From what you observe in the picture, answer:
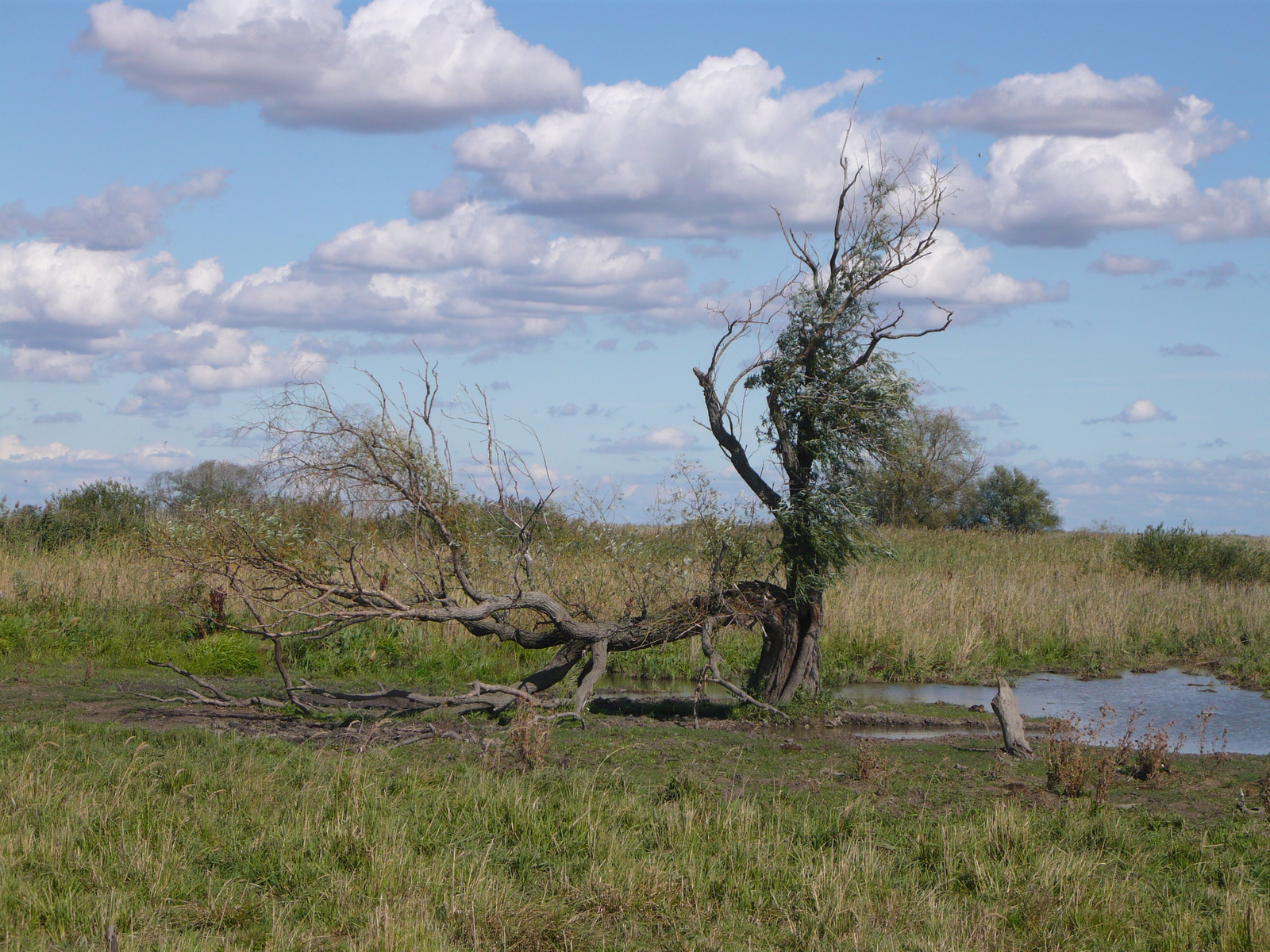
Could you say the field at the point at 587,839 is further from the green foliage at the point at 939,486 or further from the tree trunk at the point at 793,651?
the green foliage at the point at 939,486

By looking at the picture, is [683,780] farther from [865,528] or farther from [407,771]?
[865,528]

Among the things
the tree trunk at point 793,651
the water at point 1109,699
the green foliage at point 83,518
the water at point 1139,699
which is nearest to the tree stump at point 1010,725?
the water at point 1109,699

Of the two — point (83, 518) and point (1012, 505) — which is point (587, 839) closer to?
point (83, 518)

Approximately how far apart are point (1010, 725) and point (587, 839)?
5224 millimetres

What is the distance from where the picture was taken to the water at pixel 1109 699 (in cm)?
1228

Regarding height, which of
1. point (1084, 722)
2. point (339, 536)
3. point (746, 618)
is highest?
point (339, 536)

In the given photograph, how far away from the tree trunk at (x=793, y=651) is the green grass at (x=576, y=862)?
3.88 m

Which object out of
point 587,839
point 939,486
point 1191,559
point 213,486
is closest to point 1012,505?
point 939,486

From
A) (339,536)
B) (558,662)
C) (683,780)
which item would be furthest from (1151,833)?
(339,536)

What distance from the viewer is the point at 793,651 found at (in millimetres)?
12703

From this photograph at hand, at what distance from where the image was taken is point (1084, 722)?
13.2 m

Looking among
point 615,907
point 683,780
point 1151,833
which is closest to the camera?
point 615,907

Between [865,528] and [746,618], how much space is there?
1.71 meters

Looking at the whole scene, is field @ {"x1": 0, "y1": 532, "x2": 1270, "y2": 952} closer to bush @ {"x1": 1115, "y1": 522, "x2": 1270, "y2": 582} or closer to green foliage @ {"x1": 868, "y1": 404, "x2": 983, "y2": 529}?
bush @ {"x1": 1115, "y1": 522, "x2": 1270, "y2": 582}
